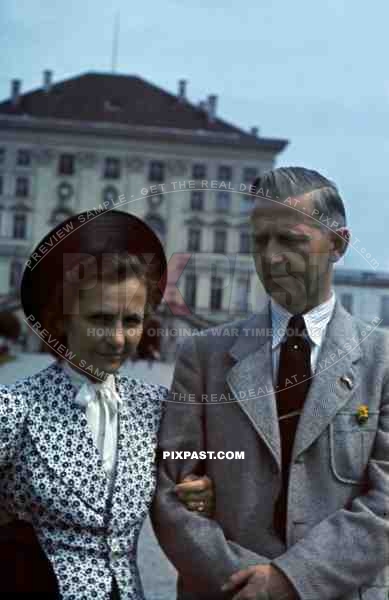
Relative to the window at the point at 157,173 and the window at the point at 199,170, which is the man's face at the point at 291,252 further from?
the window at the point at 199,170

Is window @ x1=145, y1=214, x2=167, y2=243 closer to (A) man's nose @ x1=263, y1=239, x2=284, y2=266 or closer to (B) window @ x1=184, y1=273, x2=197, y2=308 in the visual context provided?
(B) window @ x1=184, y1=273, x2=197, y2=308

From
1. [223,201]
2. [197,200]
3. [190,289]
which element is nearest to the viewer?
[190,289]

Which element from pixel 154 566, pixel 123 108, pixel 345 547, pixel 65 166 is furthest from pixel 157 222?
pixel 65 166

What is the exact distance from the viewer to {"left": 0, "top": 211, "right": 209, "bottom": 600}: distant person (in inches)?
55.1

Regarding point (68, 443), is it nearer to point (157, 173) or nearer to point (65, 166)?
point (157, 173)

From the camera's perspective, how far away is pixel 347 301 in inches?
65.5

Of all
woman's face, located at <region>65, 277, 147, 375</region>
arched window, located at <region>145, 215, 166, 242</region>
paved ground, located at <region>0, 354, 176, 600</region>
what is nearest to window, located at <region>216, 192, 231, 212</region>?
arched window, located at <region>145, 215, 166, 242</region>

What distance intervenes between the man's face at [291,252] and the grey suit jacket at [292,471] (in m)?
0.08

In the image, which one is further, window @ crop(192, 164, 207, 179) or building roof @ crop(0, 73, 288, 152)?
window @ crop(192, 164, 207, 179)

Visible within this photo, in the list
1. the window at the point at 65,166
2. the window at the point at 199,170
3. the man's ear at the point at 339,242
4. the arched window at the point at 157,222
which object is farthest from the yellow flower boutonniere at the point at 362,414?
the window at the point at 65,166

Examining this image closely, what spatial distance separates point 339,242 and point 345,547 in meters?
0.50

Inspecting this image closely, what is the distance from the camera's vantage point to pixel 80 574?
139cm

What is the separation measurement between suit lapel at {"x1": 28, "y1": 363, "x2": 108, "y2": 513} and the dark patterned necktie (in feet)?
0.97

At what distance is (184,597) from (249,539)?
0.18m
